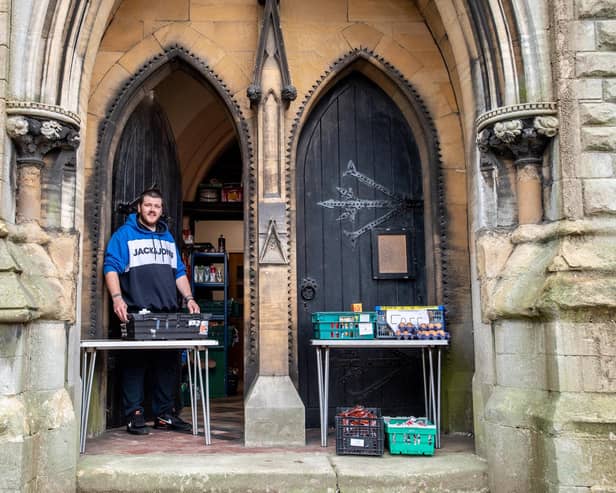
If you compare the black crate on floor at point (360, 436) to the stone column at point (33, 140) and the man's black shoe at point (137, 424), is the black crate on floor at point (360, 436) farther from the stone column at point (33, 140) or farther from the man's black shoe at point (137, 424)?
the stone column at point (33, 140)

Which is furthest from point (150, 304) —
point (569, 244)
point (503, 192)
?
point (569, 244)

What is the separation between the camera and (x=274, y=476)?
4.85 metres

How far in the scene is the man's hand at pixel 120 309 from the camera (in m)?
5.89

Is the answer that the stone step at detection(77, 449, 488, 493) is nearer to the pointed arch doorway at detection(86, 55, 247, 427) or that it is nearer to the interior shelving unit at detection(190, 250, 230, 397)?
the pointed arch doorway at detection(86, 55, 247, 427)

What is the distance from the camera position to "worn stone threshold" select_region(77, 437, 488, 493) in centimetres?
482

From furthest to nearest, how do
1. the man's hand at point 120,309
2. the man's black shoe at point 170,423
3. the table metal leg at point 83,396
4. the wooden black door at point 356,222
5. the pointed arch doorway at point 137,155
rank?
the wooden black door at point 356,222, the man's black shoe at point 170,423, the pointed arch doorway at point 137,155, the man's hand at point 120,309, the table metal leg at point 83,396

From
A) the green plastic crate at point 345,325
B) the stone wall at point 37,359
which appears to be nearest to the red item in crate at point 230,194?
the green plastic crate at point 345,325

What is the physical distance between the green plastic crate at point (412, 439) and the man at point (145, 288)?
2057 mm

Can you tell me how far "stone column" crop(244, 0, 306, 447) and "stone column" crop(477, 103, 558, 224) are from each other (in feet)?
6.06

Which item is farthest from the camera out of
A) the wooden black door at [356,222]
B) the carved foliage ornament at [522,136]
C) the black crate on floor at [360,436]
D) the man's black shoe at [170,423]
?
the wooden black door at [356,222]

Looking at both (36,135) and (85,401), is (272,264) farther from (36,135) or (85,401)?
(36,135)

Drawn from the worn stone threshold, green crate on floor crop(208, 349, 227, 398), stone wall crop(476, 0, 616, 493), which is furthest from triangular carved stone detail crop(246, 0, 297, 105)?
green crate on floor crop(208, 349, 227, 398)

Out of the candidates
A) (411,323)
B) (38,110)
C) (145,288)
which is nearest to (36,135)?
(38,110)

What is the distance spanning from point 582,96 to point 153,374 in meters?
4.32
